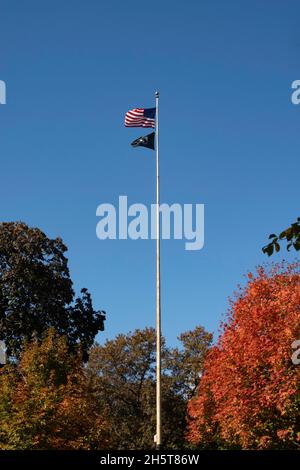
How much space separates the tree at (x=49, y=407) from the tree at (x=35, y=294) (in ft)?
26.0

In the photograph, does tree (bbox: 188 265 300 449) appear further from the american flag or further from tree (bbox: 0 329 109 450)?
the american flag

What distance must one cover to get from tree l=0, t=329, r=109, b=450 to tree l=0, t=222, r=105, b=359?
7923 mm

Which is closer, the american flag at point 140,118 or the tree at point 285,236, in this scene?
the tree at point 285,236

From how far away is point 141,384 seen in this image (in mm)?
65375

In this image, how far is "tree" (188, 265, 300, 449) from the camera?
35.1 metres

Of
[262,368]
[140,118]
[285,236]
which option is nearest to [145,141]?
[140,118]

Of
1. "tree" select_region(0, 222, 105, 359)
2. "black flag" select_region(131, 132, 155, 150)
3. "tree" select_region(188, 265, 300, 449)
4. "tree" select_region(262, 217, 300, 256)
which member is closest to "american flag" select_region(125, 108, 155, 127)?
"black flag" select_region(131, 132, 155, 150)

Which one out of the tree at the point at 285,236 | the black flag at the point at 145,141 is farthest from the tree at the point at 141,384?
the tree at the point at 285,236

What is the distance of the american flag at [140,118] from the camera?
123 ft

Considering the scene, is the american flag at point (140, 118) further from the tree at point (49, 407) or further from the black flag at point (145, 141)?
the tree at point (49, 407)

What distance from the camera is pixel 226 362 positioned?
38.7m

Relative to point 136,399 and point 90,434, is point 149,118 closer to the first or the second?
point 90,434

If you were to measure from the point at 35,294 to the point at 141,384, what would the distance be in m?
17.2

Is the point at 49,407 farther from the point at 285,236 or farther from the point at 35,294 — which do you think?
the point at 285,236
